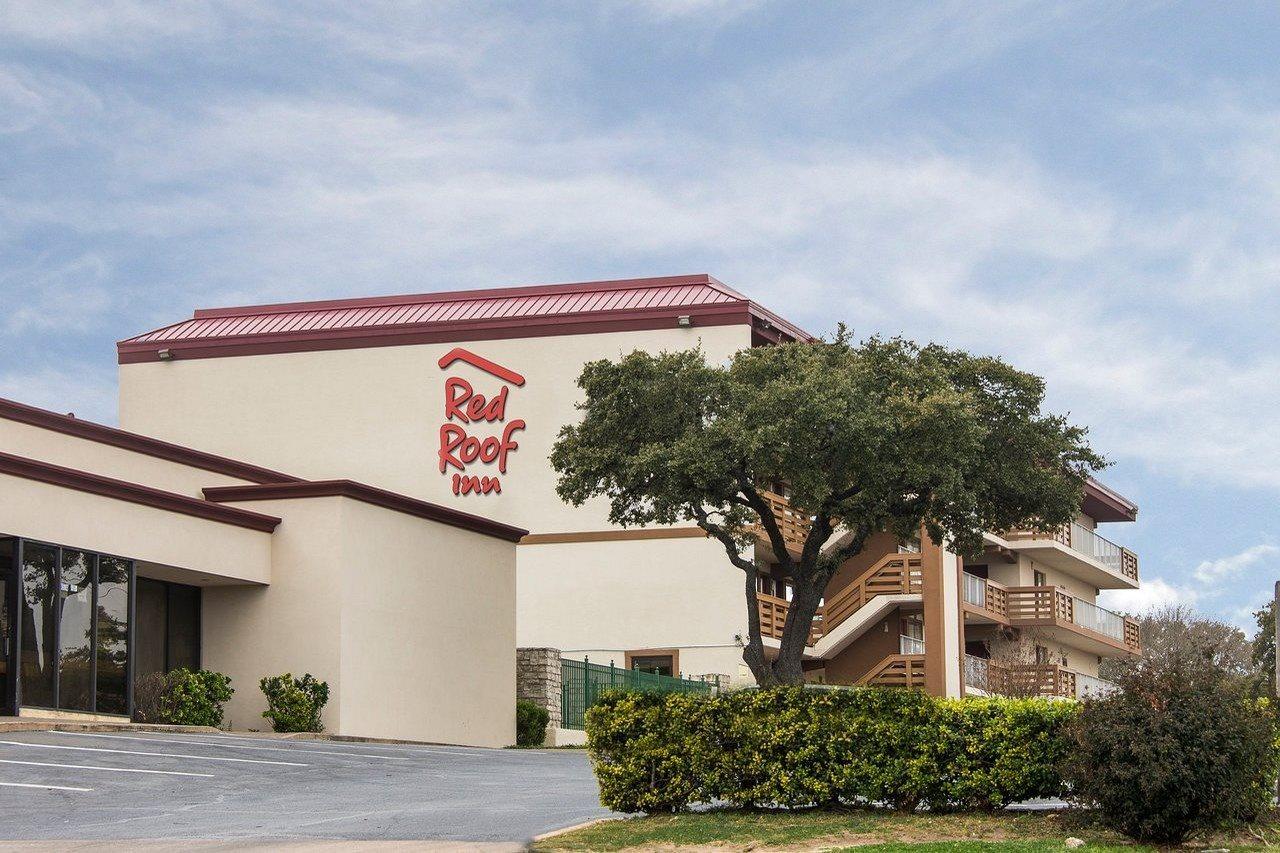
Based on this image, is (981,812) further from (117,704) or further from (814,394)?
(117,704)

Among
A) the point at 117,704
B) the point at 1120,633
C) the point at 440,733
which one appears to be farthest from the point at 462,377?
the point at 1120,633

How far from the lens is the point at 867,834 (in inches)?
629

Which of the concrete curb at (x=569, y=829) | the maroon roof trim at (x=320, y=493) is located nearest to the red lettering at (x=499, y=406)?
the maroon roof trim at (x=320, y=493)

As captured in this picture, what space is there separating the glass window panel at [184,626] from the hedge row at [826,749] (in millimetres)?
18544

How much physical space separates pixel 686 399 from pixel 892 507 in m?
3.45

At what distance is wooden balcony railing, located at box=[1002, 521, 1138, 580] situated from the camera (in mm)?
63719

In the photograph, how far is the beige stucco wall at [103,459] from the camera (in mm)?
32656

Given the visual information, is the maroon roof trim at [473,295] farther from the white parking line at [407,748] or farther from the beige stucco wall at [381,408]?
the white parking line at [407,748]

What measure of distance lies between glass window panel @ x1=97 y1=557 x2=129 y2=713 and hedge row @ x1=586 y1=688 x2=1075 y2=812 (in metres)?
16.0

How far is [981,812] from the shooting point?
56.1ft

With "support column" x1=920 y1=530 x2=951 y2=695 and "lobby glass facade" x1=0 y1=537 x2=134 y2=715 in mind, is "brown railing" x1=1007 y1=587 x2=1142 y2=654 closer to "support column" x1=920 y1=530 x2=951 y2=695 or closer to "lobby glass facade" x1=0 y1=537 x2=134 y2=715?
"support column" x1=920 y1=530 x2=951 y2=695

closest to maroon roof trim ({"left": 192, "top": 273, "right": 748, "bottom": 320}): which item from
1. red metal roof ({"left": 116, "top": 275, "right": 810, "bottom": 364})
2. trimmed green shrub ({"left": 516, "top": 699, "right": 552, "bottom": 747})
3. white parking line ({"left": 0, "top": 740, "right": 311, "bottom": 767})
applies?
red metal roof ({"left": 116, "top": 275, "right": 810, "bottom": 364})

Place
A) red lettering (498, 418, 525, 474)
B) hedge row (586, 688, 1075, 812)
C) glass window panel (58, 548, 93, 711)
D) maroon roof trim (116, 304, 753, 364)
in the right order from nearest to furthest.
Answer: hedge row (586, 688, 1075, 812) → glass window panel (58, 548, 93, 711) → maroon roof trim (116, 304, 753, 364) → red lettering (498, 418, 525, 474)

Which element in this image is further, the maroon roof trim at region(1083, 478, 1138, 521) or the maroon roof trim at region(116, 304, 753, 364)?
the maroon roof trim at region(1083, 478, 1138, 521)
